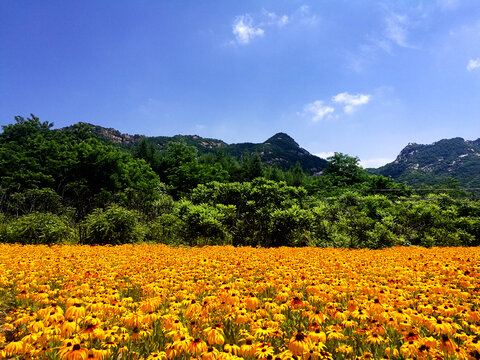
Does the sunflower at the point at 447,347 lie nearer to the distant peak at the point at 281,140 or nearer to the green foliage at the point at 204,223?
the green foliage at the point at 204,223

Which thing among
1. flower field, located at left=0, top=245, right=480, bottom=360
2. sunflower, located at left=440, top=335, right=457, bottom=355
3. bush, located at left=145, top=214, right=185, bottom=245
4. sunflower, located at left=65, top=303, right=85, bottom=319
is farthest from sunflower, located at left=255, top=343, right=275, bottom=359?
bush, located at left=145, top=214, right=185, bottom=245

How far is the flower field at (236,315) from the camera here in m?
2.80

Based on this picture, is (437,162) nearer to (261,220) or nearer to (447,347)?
(261,220)

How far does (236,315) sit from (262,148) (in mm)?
135953

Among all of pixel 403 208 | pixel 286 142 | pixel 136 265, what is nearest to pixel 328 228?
pixel 403 208

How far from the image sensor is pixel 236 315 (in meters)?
3.88

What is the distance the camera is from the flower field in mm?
2799

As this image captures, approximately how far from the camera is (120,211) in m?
14.6

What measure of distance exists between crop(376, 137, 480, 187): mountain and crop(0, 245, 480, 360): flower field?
8115 cm

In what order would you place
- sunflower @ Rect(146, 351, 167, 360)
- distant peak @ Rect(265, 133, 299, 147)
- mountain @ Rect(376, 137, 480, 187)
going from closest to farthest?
1. sunflower @ Rect(146, 351, 167, 360)
2. mountain @ Rect(376, 137, 480, 187)
3. distant peak @ Rect(265, 133, 299, 147)

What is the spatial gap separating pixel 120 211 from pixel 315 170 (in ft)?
392

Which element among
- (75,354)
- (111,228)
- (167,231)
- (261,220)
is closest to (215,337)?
(75,354)

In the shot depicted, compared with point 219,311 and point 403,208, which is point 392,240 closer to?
→ point 403,208

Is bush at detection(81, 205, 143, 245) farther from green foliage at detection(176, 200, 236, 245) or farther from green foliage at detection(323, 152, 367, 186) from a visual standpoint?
green foliage at detection(323, 152, 367, 186)
